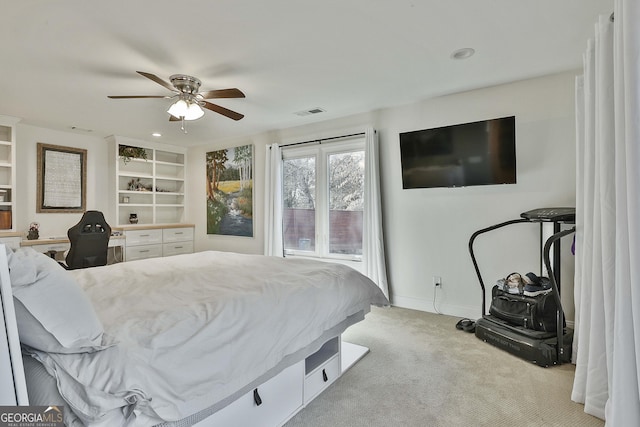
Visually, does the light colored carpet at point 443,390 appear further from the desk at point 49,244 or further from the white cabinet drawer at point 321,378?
the desk at point 49,244

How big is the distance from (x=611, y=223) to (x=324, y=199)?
3.30 metres

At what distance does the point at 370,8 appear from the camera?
207 centimetres

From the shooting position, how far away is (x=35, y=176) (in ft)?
15.3

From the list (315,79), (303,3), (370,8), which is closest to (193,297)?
(303,3)

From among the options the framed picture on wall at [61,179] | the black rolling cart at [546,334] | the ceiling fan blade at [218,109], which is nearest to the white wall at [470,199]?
the black rolling cart at [546,334]

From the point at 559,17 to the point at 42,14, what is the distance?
343 cm

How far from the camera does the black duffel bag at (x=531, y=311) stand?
8.60 feet

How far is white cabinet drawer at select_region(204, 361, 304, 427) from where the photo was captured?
5.14ft

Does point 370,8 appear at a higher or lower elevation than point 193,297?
higher

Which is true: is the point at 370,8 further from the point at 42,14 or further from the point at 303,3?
the point at 42,14

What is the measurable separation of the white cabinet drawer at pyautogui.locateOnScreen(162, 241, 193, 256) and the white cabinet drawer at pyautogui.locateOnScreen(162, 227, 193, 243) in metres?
0.07

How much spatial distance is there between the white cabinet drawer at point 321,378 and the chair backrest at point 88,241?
3117 mm

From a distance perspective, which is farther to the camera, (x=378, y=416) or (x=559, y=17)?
(x=559, y=17)

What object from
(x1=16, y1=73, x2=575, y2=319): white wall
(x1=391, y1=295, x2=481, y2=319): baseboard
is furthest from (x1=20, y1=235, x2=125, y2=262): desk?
(x1=391, y1=295, x2=481, y2=319): baseboard
